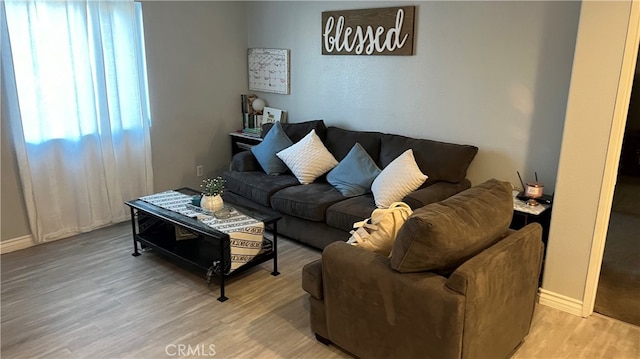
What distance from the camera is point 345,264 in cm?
231

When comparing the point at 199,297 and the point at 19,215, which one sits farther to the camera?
the point at 19,215

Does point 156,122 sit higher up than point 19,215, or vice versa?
point 156,122

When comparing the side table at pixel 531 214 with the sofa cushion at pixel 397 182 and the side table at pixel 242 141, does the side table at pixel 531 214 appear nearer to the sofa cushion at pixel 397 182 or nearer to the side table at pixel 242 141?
the sofa cushion at pixel 397 182

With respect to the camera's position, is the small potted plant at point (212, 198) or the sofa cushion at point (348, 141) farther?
the sofa cushion at point (348, 141)

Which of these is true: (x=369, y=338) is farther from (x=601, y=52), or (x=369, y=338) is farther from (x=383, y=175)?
(x=601, y=52)

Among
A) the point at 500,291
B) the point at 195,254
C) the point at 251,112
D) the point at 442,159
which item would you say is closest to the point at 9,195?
the point at 195,254

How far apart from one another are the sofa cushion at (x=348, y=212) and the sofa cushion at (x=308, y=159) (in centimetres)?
56

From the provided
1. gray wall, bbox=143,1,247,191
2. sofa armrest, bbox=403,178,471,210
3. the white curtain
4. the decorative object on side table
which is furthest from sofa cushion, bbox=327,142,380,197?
the white curtain

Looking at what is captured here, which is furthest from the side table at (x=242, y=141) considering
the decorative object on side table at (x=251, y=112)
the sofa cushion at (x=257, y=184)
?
Result: the sofa cushion at (x=257, y=184)

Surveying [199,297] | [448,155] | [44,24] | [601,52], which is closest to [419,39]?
[448,155]

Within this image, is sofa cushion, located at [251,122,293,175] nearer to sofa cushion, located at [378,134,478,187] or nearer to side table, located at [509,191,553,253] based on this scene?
sofa cushion, located at [378,134,478,187]

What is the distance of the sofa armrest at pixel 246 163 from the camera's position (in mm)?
4434

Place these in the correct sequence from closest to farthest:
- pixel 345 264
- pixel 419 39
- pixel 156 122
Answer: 1. pixel 345 264
2. pixel 419 39
3. pixel 156 122

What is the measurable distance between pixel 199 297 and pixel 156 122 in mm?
2200
